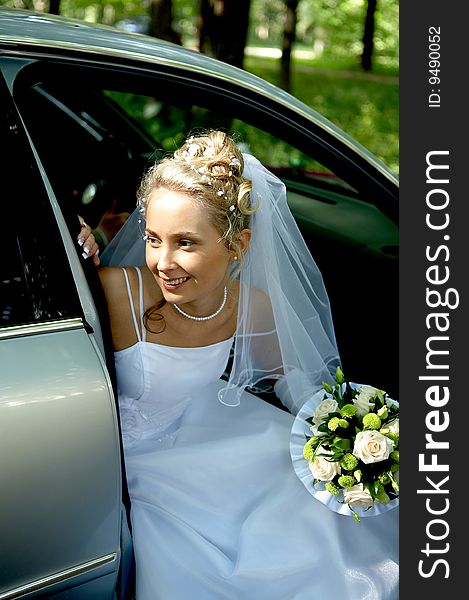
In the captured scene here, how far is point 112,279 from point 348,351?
1195 millimetres

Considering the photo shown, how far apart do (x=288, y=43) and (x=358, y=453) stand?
13.8 m

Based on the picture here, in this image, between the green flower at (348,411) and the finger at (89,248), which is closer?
the finger at (89,248)

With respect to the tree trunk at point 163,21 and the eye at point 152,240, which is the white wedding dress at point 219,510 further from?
the tree trunk at point 163,21

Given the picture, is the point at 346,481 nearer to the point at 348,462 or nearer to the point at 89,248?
the point at 348,462

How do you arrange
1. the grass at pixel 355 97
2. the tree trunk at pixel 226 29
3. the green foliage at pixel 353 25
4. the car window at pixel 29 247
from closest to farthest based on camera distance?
the car window at pixel 29 247, the tree trunk at pixel 226 29, the grass at pixel 355 97, the green foliage at pixel 353 25

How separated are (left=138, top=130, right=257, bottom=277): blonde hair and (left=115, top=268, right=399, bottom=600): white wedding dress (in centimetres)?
39

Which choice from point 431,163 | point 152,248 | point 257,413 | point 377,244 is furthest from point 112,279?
point 377,244

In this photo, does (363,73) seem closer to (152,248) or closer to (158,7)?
(158,7)

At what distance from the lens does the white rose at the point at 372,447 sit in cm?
200

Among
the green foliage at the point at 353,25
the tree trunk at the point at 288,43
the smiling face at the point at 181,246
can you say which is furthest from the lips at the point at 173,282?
the green foliage at the point at 353,25

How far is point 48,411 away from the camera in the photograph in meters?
1.65

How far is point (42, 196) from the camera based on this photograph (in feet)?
5.98

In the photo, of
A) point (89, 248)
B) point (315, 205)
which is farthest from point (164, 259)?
point (315, 205)

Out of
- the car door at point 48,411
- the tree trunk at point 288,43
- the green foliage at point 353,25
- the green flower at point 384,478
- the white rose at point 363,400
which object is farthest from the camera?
the green foliage at point 353,25
